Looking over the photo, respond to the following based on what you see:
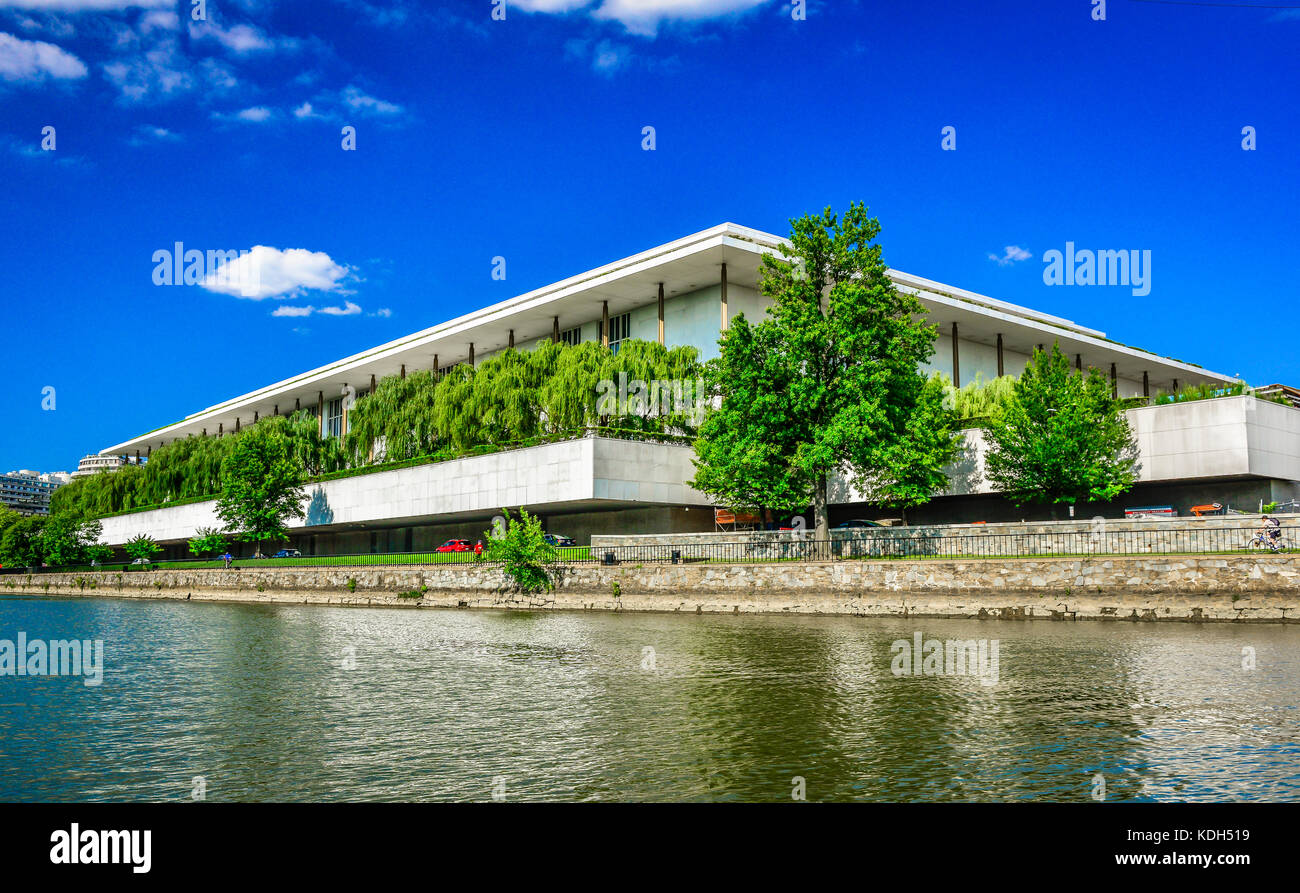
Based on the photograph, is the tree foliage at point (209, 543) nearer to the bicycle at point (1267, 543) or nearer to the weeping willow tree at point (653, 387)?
the weeping willow tree at point (653, 387)

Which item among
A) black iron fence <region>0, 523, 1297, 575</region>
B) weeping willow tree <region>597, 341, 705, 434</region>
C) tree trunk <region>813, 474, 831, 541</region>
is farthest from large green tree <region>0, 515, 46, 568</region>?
tree trunk <region>813, 474, 831, 541</region>

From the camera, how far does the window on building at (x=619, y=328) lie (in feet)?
228

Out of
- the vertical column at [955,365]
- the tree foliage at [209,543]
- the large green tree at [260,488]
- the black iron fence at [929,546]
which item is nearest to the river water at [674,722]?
the black iron fence at [929,546]

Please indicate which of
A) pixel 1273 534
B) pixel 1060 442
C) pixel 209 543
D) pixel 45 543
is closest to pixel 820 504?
pixel 1060 442

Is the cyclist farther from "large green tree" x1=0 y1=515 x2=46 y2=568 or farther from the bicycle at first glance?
"large green tree" x1=0 y1=515 x2=46 y2=568

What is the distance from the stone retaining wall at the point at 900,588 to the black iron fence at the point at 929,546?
129 centimetres

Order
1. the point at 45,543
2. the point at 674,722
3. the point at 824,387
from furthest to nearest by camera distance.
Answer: the point at 45,543 → the point at 824,387 → the point at 674,722

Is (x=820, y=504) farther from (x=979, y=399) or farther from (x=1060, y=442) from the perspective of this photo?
(x=979, y=399)

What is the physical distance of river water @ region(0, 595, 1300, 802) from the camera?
930 cm

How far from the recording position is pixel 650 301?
220 feet

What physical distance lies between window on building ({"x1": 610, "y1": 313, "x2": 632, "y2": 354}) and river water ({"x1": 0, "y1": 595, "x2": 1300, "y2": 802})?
47.5m

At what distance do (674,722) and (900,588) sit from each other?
776 inches
